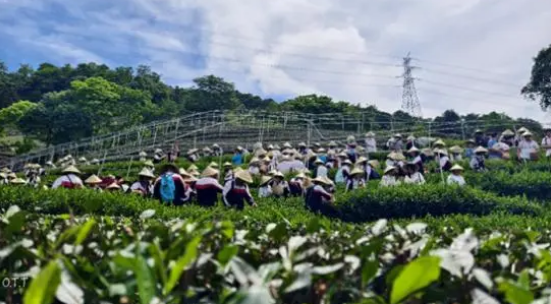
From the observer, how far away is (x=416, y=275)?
133 centimetres

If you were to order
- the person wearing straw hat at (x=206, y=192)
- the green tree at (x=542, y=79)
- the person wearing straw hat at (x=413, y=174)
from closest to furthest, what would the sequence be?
the person wearing straw hat at (x=206, y=192), the person wearing straw hat at (x=413, y=174), the green tree at (x=542, y=79)

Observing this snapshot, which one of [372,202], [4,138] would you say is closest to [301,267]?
[372,202]

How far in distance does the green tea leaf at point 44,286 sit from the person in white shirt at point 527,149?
51.7 feet

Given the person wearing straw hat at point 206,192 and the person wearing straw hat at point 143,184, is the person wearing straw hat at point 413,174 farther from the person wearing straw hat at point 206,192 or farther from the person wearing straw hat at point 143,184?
the person wearing straw hat at point 143,184

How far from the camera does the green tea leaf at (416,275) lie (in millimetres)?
1311

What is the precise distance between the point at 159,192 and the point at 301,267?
8.63 metres

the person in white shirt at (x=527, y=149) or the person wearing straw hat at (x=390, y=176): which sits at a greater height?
the person in white shirt at (x=527, y=149)

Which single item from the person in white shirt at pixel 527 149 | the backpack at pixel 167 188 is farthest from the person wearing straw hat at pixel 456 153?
the backpack at pixel 167 188

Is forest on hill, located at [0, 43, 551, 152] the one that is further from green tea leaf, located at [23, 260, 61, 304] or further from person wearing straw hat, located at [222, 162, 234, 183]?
green tea leaf, located at [23, 260, 61, 304]

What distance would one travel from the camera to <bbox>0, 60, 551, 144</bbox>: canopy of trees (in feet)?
131

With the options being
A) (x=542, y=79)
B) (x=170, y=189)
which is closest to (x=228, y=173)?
(x=170, y=189)

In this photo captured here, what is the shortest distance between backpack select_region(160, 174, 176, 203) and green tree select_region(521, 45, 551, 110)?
3424cm

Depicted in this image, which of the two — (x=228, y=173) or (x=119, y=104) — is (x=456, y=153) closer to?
(x=228, y=173)

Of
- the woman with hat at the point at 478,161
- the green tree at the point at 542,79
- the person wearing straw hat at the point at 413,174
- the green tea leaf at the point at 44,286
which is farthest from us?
the green tree at the point at 542,79
